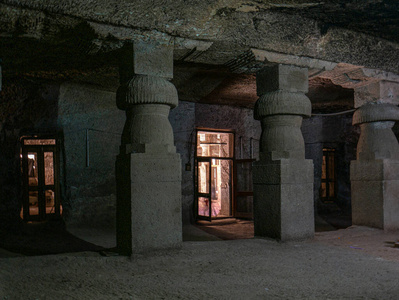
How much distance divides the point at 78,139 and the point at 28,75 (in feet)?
4.83

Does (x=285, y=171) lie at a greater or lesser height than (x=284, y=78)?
lesser

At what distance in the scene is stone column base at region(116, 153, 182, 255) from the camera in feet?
10.5

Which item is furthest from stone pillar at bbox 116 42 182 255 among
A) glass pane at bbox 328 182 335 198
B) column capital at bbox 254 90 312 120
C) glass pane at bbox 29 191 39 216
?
glass pane at bbox 328 182 335 198

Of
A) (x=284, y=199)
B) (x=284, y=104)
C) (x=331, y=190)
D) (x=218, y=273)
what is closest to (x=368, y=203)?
(x=284, y=199)

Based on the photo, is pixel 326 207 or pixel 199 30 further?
pixel 326 207

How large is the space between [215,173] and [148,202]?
20.5 ft

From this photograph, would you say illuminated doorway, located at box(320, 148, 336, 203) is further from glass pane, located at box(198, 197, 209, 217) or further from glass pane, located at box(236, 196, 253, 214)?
glass pane, located at box(198, 197, 209, 217)

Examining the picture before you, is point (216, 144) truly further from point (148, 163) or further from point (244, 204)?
point (148, 163)

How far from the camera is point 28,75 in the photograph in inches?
208

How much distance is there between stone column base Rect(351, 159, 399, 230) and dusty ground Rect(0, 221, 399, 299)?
1.06 meters

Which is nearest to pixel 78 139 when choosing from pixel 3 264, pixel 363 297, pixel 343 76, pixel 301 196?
pixel 3 264

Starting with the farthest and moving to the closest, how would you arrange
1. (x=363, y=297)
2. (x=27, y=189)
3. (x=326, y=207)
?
1. (x=326, y=207)
2. (x=27, y=189)
3. (x=363, y=297)

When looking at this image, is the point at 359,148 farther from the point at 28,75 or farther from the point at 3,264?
the point at 28,75

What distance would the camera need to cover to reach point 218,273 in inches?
110
